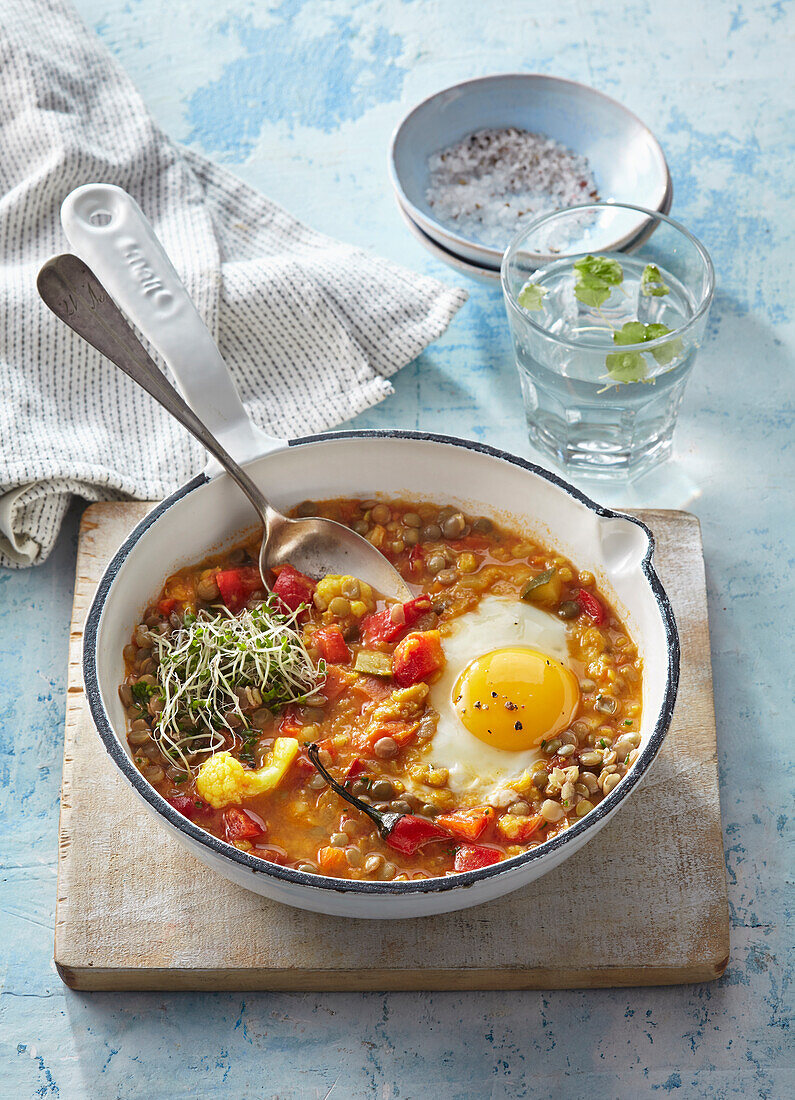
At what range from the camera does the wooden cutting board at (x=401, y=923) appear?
3.43m

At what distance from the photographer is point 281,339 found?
4918 millimetres

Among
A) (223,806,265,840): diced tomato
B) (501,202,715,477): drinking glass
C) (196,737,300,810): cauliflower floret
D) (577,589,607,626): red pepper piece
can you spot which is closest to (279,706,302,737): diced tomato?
(196,737,300,810): cauliflower floret

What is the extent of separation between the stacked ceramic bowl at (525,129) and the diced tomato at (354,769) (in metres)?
2.37

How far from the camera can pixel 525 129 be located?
5551mm

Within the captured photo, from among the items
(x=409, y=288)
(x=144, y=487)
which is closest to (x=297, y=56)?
(x=409, y=288)

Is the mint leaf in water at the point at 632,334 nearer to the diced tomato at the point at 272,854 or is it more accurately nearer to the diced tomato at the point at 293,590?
the diced tomato at the point at 293,590

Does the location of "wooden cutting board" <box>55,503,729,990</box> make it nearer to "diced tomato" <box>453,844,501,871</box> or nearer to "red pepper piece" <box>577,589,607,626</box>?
"diced tomato" <box>453,844,501,871</box>

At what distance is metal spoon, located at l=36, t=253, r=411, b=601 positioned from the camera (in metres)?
3.62

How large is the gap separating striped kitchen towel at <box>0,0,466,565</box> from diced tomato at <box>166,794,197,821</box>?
135 cm

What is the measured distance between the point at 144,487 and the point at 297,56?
110 inches

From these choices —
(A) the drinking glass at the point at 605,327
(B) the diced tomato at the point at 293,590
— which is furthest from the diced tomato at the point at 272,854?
(A) the drinking glass at the point at 605,327

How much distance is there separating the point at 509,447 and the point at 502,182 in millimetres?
1395

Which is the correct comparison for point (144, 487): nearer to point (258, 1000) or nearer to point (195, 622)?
point (195, 622)

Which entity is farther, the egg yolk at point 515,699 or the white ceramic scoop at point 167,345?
the white ceramic scoop at point 167,345
